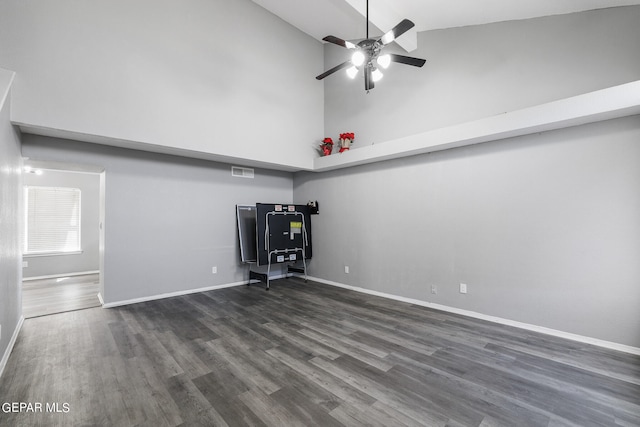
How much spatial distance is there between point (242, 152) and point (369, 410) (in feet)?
13.9

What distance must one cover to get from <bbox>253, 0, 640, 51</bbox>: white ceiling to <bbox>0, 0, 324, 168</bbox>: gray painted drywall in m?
0.62

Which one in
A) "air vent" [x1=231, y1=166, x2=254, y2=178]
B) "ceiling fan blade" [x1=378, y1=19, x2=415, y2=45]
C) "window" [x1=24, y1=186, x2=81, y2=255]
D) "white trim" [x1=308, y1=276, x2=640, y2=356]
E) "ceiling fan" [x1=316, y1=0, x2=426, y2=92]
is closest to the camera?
"ceiling fan blade" [x1=378, y1=19, x2=415, y2=45]

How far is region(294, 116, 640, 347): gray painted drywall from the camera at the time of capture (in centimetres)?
294

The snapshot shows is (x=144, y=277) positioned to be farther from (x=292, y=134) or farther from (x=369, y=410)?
(x=369, y=410)

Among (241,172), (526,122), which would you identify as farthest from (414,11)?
(241,172)

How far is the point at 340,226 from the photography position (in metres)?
5.74

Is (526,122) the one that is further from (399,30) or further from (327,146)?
(327,146)

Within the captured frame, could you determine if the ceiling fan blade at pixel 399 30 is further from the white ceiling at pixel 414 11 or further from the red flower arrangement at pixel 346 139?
the red flower arrangement at pixel 346 139

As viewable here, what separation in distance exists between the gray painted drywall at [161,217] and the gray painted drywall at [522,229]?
2848 millimetres

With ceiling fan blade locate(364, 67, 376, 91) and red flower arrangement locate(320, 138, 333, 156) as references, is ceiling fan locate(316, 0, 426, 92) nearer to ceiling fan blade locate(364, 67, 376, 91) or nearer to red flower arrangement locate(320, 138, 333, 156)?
ceiling fan blade locate(364, 67, 376, 91)

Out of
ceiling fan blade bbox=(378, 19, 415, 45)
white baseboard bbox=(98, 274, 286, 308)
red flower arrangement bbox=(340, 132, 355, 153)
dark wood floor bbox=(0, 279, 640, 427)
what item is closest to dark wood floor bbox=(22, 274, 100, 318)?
white baseboard bbox=(98, 274, 286, 308)

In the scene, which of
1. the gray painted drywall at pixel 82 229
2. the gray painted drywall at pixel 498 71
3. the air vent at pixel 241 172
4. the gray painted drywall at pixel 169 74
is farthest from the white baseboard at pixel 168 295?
the gray painted drywall at pixel 498 71

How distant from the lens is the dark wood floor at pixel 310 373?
192 centimetres

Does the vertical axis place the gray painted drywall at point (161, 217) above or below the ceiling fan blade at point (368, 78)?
below
